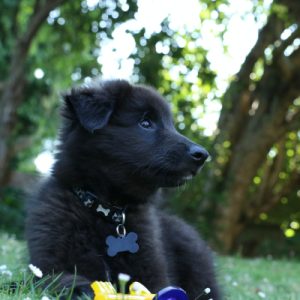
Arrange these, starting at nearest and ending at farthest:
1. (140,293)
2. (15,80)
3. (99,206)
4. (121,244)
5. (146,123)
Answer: (140,293)
(121,244)
(99,206)
(146,123)
(15,80)

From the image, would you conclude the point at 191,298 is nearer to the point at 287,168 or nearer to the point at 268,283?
the point at 268,283

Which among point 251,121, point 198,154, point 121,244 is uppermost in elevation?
point 198,154

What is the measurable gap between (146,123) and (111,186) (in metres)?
0.52

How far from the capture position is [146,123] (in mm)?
4340

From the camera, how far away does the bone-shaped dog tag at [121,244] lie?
151 inches

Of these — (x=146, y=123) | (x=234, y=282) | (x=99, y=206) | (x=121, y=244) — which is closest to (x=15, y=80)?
(x=234, y=282)

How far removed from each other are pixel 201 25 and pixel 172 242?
676 centimetres

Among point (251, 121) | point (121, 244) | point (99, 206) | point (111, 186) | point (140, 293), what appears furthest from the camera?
point (251, 121)

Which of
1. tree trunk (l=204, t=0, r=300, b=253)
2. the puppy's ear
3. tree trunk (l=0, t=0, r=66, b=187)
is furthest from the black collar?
tree trunk (l=204, t=0, r=300, b=253)

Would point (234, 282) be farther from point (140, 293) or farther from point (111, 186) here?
point (140, 293)

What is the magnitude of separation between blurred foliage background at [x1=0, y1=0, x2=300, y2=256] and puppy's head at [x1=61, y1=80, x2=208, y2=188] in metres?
6.08

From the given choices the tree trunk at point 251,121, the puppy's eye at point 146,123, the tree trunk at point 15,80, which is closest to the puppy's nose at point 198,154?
the puppy's eye at point 146,123

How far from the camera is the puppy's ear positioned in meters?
4.07

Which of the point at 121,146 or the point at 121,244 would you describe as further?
the point at 121,146
